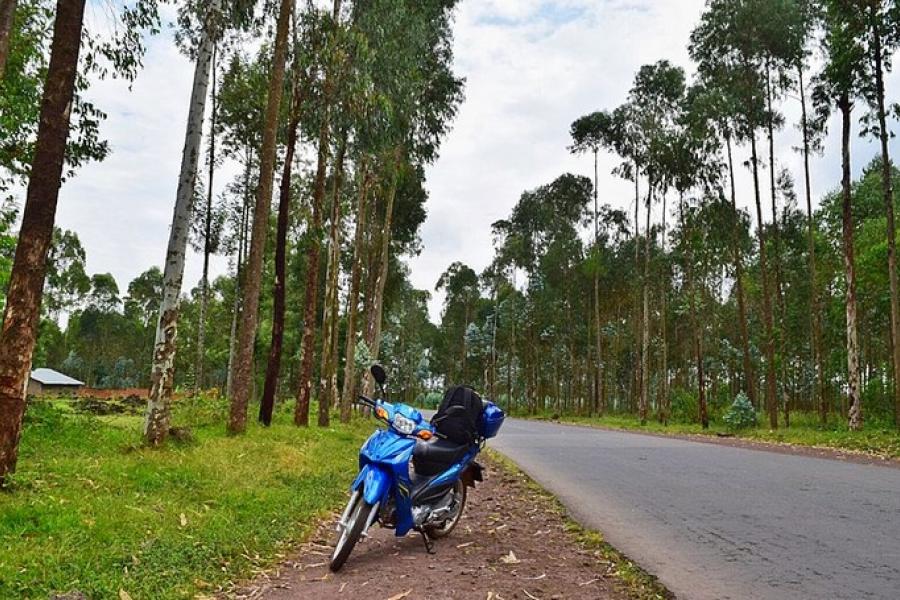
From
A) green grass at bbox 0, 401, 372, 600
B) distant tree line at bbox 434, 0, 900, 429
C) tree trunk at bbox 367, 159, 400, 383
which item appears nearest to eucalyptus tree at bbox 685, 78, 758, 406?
distant tree line at bbox 434, 0, 900, 429

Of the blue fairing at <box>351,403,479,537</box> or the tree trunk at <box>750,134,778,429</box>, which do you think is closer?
the blue fairing at <box>351,403,479,537</box>

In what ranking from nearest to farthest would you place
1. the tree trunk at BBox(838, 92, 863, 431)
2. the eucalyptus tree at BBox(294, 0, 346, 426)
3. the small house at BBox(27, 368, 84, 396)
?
1. the eucalyptus tree at BBox(294, 0, 346, 426)
2. the tree trunk at BBox(838, 92, 863, 431)
3. the small house at BBox(27, 368, 84, 396)

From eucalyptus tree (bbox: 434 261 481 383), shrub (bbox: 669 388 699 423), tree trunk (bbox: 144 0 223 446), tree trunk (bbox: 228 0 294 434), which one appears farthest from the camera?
eucalyptus tree (bbox: 434 261 481 383)

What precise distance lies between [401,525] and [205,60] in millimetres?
8679

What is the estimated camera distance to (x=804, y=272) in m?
38.9

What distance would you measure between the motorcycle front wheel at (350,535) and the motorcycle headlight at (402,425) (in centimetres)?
65

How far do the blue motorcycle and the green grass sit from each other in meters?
0.98

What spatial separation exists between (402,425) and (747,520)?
4015 millimetres

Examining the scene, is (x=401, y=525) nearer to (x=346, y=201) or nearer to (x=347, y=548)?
(x=347, y=548)

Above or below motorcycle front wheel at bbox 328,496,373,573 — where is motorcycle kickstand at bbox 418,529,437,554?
below

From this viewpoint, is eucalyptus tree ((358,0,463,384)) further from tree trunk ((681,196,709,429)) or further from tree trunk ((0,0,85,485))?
tree trunk ((681,196,709,429))

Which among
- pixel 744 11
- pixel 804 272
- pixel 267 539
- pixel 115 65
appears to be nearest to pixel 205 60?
pixel 115 65

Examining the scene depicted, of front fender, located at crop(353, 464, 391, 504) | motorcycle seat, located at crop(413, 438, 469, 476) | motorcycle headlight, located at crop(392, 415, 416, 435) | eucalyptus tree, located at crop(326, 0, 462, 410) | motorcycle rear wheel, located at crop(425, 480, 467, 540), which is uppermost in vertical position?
eucalyptus tree, located at crop(326, 0, 462, 410)

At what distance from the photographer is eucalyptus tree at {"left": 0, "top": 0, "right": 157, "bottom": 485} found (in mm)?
6090
